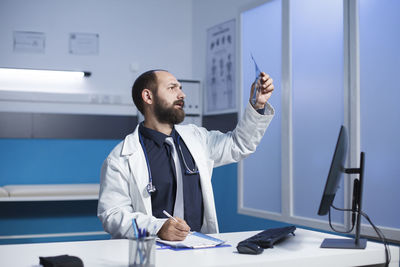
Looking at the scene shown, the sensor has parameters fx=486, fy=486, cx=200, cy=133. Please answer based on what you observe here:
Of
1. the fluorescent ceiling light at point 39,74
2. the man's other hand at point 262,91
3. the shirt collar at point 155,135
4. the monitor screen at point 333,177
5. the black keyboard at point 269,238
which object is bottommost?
the black keyboard at point 269,238

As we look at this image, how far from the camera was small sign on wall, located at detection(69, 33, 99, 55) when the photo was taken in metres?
4.75

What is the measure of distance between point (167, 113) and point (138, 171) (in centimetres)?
37

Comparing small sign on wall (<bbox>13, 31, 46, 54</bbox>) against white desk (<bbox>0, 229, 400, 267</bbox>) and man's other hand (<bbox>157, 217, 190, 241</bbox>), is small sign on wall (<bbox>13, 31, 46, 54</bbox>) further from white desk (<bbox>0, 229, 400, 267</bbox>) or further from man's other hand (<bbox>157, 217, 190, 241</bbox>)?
man's other hand (<bbox>157, 217, 190, 241</bbox>)

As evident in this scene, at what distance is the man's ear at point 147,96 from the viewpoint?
7.62ft

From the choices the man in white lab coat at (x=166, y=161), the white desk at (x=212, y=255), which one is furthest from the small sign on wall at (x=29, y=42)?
the white desk at (x=212, y=255)

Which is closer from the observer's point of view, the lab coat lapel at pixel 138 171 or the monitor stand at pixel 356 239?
the monitor stand at pixel 356 239

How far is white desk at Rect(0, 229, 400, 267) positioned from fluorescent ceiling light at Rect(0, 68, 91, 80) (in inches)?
130

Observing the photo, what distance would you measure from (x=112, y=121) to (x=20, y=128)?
2.78ft

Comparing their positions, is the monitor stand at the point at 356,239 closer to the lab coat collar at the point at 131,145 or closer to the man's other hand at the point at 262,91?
the man's other hand at the point at 262,91

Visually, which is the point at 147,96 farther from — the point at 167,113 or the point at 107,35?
the point at 107,35

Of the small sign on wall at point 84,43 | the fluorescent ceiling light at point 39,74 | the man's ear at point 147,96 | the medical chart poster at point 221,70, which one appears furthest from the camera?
the small sign on wall at point 84,43

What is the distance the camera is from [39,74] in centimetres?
464

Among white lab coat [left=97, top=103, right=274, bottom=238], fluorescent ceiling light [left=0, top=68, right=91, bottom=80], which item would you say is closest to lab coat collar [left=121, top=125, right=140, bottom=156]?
white lab coat [left=97, top=103, right=274, bottom=238]

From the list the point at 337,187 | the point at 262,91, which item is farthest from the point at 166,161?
the point at 337,187
